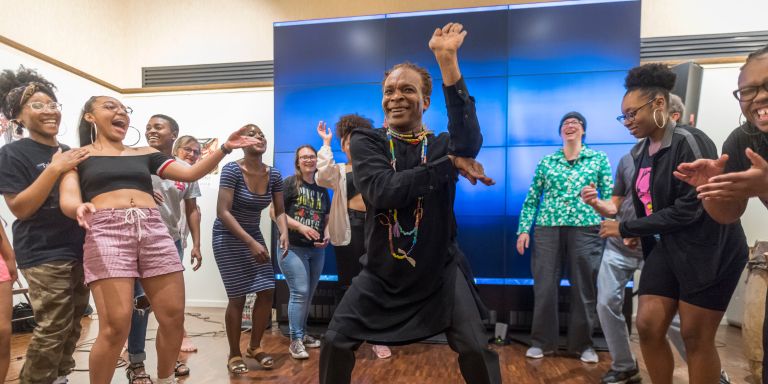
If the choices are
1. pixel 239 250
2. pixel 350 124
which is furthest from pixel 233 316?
pixel 350 124

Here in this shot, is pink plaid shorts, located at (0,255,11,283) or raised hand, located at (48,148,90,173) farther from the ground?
raised hand, located at (48,148,90,173)

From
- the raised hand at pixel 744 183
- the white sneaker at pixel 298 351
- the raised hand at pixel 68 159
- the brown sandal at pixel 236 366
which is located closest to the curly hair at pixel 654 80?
the raised hand at pixel 744 183

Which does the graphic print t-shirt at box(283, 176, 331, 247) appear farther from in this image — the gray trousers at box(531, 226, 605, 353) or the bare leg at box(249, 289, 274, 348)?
the gray trousers at box(531, 226, 605, 353)

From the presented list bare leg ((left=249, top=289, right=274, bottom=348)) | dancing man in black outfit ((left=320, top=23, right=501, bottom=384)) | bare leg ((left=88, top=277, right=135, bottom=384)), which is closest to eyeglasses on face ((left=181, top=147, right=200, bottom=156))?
bare leg ((left=249, top=289, right=274, bottom=348))

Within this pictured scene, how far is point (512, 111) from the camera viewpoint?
429cm

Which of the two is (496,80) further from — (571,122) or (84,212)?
(84,212)

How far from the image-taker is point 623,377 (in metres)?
2.84

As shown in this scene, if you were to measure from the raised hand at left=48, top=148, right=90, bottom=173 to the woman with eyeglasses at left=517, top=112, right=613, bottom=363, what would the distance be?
9.71 feet

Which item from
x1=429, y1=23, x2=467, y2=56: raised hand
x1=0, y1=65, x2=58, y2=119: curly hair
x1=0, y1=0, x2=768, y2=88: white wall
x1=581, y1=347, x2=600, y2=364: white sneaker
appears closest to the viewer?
x1=429, y1=23, x2=467, y2=56: raised hand

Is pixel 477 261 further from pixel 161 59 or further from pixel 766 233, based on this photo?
pixel 161 59

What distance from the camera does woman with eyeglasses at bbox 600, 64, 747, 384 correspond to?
1.80 metres

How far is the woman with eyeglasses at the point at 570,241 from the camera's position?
3.41 m

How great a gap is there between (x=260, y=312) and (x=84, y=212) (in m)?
1.49

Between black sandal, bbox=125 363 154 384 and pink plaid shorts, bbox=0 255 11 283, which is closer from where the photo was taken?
pink plaid shorts, bbox=0 255 11 283
